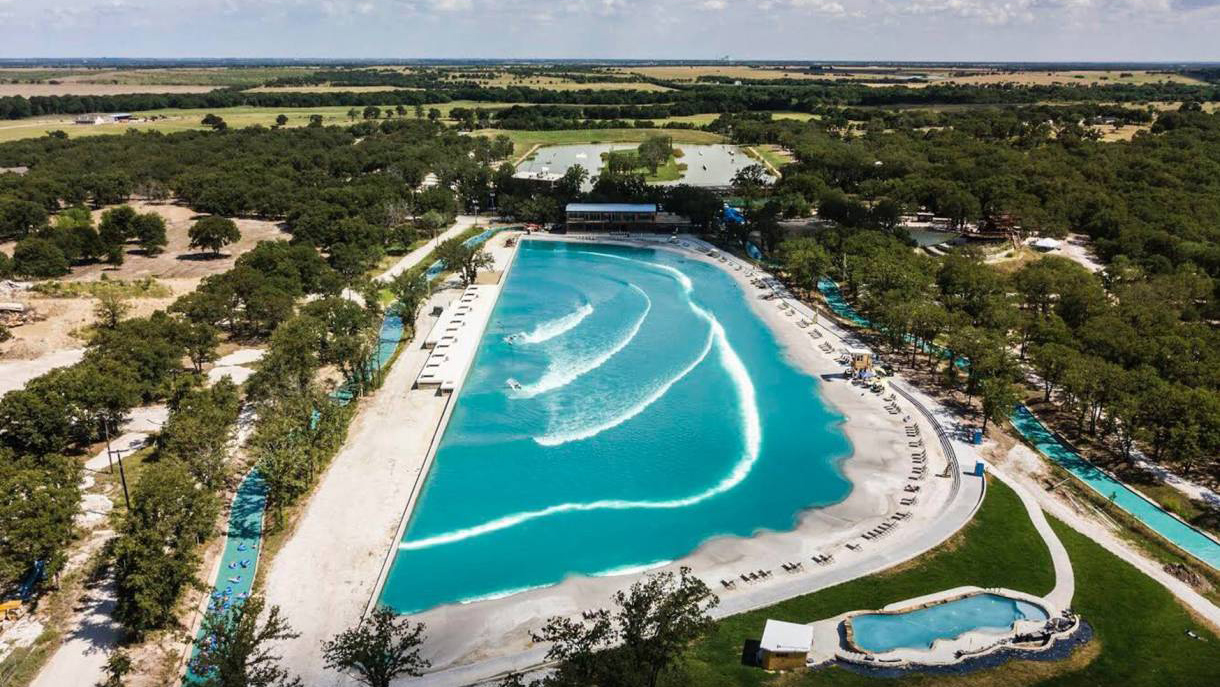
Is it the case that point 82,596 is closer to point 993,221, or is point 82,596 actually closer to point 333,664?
point 333,664

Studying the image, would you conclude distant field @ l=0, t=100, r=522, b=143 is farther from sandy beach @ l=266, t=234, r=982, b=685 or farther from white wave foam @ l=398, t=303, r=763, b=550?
white wave foam @ l=398, t=303, r=763, b=550

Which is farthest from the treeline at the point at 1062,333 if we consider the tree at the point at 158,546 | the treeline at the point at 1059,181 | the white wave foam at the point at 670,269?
the tree at the point at 158,546

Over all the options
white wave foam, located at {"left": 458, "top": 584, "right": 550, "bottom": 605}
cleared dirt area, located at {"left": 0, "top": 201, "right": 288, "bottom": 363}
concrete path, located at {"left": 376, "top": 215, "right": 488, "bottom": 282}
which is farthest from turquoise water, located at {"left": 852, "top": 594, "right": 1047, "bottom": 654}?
cleared dirt area, located at {"left": 0, "top": 201, "right": 288, "bottom": 363}

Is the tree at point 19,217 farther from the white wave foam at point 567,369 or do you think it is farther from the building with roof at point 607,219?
the white wave foam at point 567,369

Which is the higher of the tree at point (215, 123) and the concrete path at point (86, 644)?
the tree at point (215, 123)

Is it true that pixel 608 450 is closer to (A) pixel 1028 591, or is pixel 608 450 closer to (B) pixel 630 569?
(B) pixel 630 569

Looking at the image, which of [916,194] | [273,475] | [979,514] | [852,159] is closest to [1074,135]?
[852,159]
